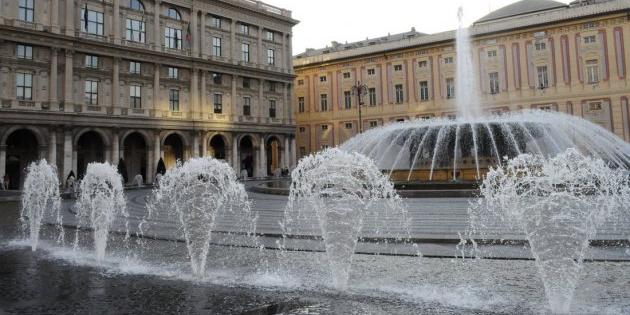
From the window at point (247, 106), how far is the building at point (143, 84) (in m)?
0.09

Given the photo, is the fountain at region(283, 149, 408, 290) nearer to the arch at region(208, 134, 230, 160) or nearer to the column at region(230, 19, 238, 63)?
the arch at region(208, 134, 230, 160)

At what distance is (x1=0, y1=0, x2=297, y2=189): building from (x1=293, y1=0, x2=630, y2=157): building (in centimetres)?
466

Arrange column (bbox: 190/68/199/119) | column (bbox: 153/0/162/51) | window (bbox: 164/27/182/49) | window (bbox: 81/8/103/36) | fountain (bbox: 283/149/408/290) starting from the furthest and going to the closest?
1. column (bbox: 190/68/199/119)
2. window (bbox: 164/27/182/49)
3. column (bbox: 153/0/162/51)
4. window (bbox: 81/8/103/36)
5. fountain (bbox: 283/149/408/290)

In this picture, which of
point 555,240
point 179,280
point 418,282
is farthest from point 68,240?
point 555,240

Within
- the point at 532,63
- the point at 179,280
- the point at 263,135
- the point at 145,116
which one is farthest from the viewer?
the point at 263,135

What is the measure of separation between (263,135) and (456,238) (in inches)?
1388

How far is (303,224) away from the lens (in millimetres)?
10492

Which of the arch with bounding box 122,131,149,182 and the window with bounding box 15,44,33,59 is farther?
the arch with bounding box 122,131,149,182

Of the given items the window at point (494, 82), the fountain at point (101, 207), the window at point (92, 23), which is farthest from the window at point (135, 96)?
the window at point (494, 82)

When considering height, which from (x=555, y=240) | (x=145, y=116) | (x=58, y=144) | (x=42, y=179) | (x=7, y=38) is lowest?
(x=555, y=240)

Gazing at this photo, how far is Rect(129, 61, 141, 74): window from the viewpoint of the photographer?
3377 cm

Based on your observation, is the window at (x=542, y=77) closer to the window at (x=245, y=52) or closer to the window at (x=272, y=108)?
the window at (x=272, y=108)

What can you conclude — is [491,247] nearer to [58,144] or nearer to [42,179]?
[42,179]

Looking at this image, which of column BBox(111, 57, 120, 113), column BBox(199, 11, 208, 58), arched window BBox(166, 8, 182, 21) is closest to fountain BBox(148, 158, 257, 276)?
column BBox(111, 57, 120, 113)
